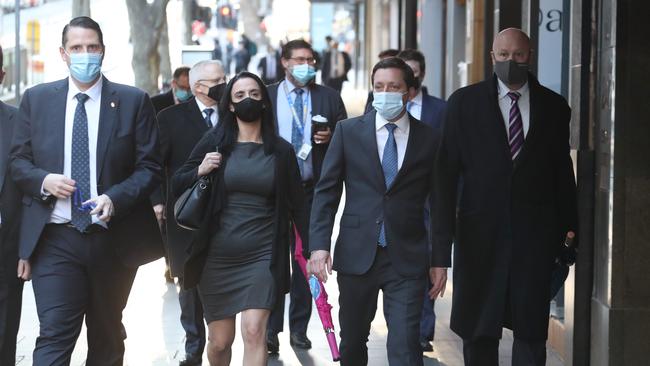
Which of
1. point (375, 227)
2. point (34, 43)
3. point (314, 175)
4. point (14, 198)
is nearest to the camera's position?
point (375, 227)

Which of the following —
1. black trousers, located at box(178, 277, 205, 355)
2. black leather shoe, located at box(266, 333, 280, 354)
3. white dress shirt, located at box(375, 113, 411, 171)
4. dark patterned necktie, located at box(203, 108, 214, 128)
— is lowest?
black leather shoe, located at box(266, 333, 280, 354)

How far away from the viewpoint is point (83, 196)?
6.67m

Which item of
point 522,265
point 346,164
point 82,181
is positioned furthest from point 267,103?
point 522,265

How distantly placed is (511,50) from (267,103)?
1.31 m

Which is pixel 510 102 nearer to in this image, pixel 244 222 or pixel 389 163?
pixel 389 163

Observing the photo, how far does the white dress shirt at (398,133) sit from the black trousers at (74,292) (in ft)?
4.75

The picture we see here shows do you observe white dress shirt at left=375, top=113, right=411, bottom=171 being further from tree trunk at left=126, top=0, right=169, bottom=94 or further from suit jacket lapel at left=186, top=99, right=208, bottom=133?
tree trunk at left=126, top=0, right=169, bottom=94

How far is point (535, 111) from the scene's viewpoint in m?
6.88

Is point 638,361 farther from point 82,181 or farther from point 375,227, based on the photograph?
point 82,181

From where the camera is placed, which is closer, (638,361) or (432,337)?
(638,361)

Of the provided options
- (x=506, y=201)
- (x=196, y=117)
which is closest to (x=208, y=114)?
(x=196, y=117)

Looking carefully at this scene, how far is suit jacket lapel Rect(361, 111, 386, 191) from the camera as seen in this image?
6.67 metres

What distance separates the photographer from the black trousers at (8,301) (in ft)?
23.1

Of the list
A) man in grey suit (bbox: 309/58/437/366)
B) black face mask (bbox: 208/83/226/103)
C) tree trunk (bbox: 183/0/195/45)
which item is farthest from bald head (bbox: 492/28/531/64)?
tree trunk (bbox: 183/0/195/45)
